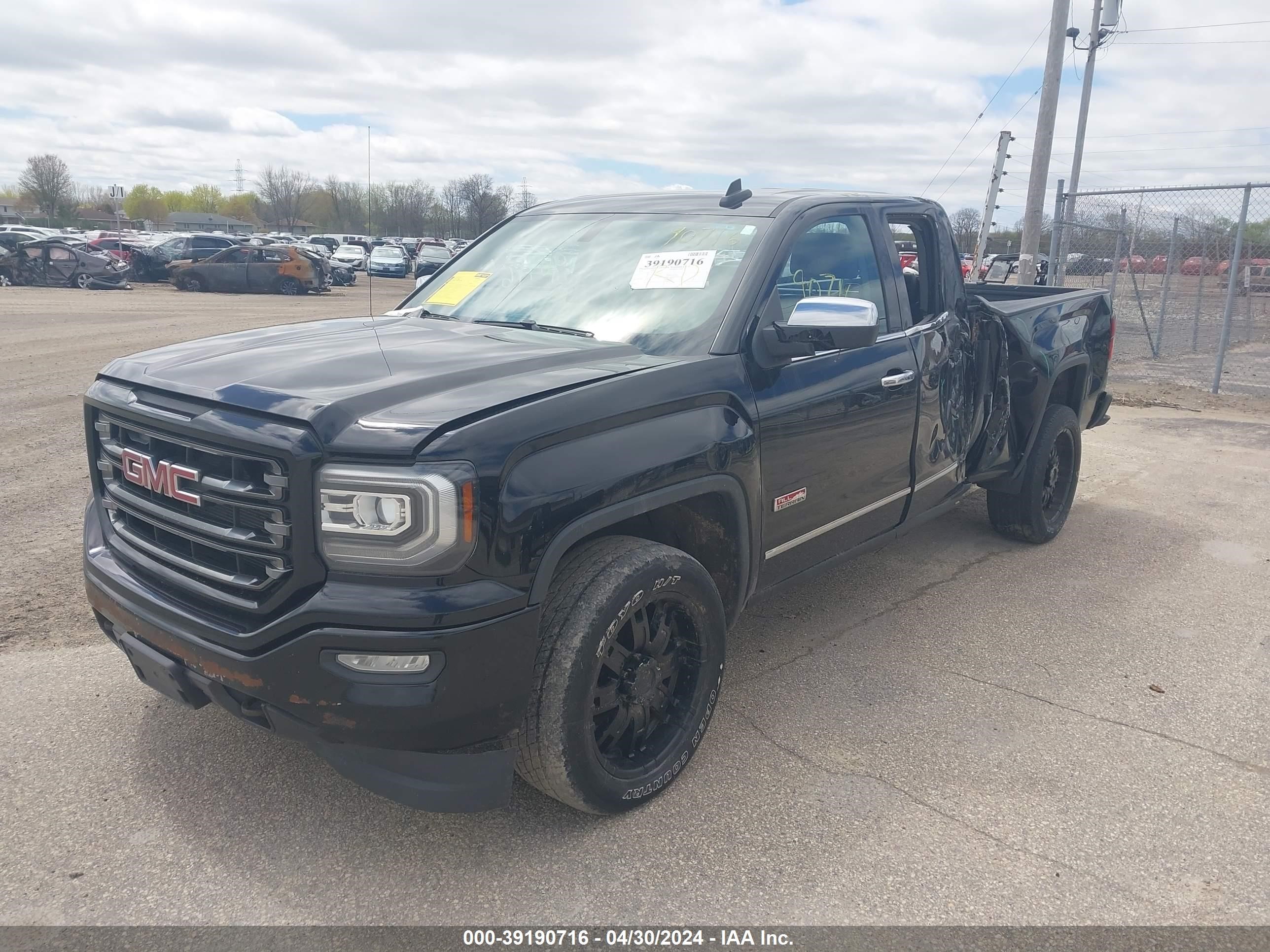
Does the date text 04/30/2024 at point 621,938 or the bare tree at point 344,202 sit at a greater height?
the bare tree at point 344,202

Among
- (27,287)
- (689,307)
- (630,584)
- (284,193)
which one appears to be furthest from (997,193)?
(284,193)

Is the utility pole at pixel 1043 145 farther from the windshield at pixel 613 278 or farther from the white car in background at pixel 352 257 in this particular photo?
the white car in background at pixel 352 257

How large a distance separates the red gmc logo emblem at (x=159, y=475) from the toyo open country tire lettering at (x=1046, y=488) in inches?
178

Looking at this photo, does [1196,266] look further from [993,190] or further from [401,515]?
[401,515]

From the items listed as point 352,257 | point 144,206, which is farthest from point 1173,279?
point 144,206

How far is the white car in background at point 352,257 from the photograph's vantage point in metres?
38.4

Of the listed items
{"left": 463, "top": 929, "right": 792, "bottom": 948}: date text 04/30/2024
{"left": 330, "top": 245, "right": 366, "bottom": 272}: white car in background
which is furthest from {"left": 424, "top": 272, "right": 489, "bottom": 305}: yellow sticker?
{"left": 330, "top": 245, "right": 366, "bottom": 272}: white car in background

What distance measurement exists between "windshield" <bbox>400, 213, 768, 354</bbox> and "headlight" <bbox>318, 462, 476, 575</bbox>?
3.91 feet

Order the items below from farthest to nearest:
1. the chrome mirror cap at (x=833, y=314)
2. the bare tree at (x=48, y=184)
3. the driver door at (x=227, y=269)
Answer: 1. the bare tree at (x=48, y=184)
2. the driver door at (x=227, y=269)
3. the chrome mirror cap at (x=833, y=314)

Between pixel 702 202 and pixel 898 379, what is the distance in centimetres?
110

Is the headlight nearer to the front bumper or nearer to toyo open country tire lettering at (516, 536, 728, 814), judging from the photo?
the front bumper

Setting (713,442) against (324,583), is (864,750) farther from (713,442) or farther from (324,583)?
(324,583)

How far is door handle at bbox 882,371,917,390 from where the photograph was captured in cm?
407

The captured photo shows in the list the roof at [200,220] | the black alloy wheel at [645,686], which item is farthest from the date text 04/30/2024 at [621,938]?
the roof at [200,220]
